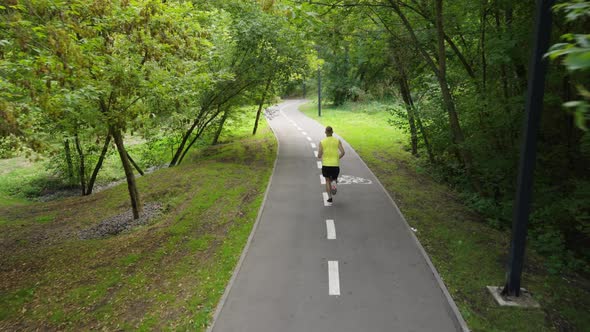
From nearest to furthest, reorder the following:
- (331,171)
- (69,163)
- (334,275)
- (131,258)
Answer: (334,275) → (131,258) → (331,171) → (69,163)

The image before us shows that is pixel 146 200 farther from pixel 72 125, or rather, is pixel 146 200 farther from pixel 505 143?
pixel 505 143

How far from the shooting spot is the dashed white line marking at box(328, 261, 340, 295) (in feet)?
20.9

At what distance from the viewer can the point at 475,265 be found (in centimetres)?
716

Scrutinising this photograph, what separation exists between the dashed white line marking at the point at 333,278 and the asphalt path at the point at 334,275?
0.02m

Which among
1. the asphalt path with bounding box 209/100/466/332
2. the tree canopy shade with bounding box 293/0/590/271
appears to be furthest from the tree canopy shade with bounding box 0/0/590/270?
the asphalt path with bounding box 209/100/466/332

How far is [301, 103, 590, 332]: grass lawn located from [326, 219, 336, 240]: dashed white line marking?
2.03 metres

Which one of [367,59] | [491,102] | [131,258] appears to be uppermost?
[367,59]

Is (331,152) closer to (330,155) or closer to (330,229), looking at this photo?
(330,155)

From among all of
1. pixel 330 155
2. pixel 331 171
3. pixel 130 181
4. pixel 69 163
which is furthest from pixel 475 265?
pixel 69 163

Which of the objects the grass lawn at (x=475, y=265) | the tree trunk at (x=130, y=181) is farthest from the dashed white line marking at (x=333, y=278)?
the tree trunk at (x=130, y=181)

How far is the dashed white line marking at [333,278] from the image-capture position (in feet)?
20.9

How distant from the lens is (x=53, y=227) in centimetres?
1266

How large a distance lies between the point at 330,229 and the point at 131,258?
4.76 meters

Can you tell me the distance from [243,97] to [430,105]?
929 centimetres
